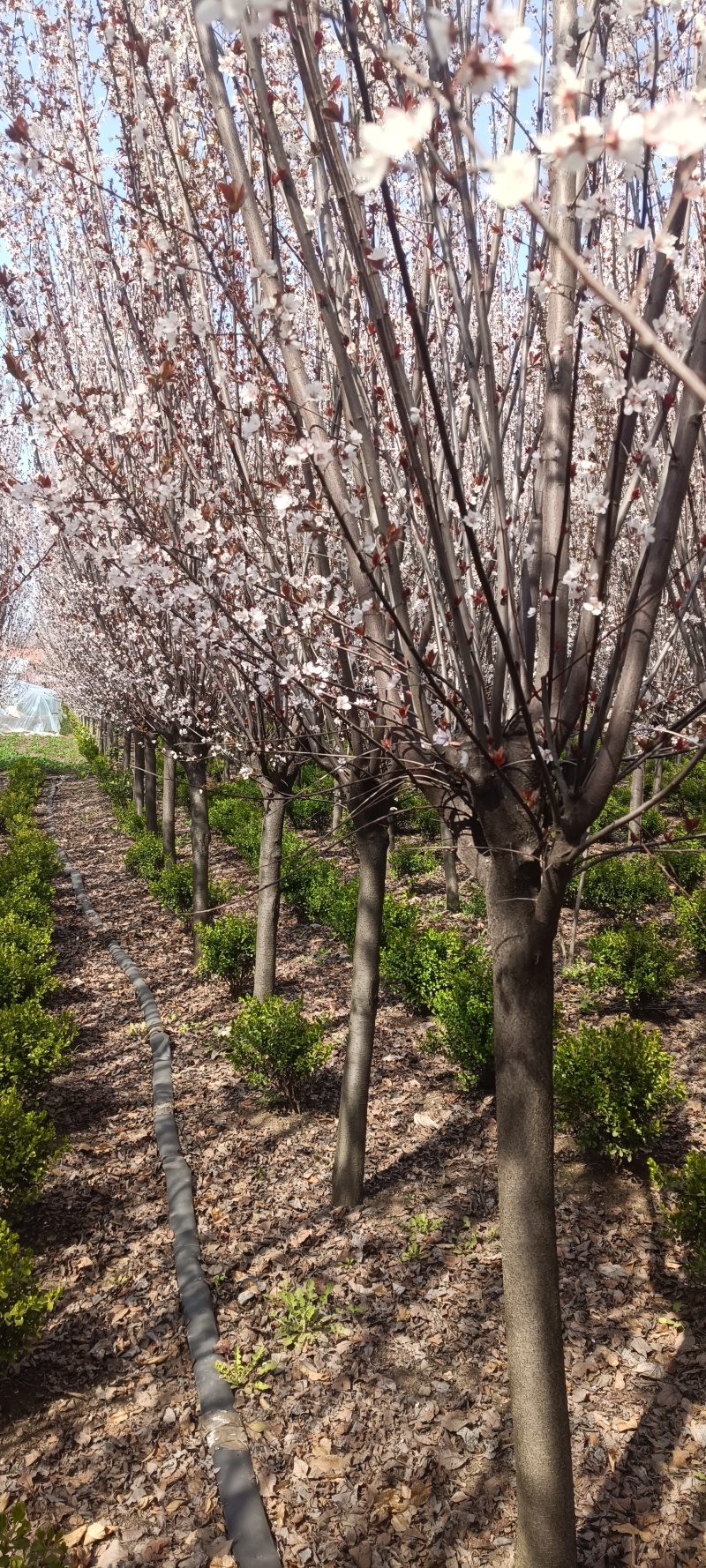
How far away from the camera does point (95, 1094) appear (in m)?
5.91

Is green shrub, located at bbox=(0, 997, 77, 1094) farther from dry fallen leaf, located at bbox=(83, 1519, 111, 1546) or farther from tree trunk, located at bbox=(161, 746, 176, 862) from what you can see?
tree trunk, located at bbox=(161, 746, 176, 862)

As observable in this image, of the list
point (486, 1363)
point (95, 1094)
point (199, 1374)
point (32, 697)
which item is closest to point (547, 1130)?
point (486, 1363)

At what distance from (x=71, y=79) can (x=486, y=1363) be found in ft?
20.1

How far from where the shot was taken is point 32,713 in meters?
50.2

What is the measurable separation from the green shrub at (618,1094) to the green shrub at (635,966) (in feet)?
5.50

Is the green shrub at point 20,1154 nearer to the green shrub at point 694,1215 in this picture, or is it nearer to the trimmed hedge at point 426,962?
the trimmed hedge at point 426,962

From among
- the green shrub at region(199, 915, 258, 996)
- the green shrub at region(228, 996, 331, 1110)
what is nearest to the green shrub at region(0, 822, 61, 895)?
the green shrub at region(199, 915, 258, 996)

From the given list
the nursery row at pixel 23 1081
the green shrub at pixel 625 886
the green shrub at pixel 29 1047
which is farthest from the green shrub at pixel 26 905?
the green shrub at pixel 625 886

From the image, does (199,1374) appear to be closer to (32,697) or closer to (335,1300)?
Answer: (335,1300)

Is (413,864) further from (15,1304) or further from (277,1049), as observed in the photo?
(15,1304)

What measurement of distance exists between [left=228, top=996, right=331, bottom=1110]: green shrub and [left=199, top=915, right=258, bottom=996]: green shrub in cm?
175

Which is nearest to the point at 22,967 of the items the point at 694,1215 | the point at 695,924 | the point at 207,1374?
the point at 207,1374

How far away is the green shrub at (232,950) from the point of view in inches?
284

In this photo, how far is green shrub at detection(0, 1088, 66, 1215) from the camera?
3873 mm
